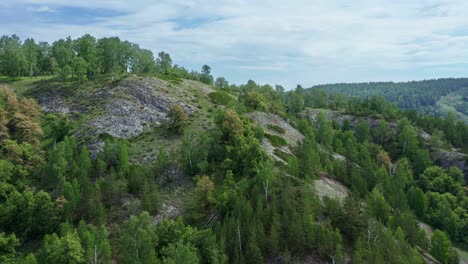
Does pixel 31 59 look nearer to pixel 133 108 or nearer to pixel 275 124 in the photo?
pixel 133 108

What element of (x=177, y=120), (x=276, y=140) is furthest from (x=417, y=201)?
(x=177, y=120)

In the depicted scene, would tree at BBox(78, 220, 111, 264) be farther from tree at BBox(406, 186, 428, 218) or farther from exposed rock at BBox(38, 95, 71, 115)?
tree at BBox(406, 186, 428, 218)

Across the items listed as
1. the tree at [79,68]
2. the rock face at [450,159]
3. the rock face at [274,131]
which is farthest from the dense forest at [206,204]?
the rock face at [450,159]

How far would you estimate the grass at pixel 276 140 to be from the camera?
370ft

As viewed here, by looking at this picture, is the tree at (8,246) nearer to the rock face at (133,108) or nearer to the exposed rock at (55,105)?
the rock face at (133,108)

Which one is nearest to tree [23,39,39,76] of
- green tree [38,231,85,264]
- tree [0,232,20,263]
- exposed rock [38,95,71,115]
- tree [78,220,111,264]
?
exposed rock [38,95,71,115]

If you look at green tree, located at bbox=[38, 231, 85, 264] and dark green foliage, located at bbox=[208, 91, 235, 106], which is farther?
dark green foliage, located at bbox=[208, 91, 235, 106]

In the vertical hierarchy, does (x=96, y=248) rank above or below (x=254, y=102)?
below

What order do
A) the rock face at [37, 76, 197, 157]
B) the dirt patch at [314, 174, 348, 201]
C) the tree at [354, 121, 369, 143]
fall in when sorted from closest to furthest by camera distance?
1. the dirt patch at [314, 174, 348, 201]
2. the rock face at [37, 76, 197, 157]
3. the tree at [354, 121, 369, 143]

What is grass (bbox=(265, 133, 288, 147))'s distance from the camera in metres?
113

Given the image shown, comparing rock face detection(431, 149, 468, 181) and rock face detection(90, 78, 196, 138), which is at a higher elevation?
rock face detection(90, 78, 196, 138)

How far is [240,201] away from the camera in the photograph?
75500 mm

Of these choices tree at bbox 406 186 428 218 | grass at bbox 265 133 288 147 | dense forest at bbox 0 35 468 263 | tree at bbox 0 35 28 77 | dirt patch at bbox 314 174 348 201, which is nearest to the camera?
dense forest at bbox 0 35 468 263

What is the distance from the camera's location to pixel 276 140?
377 feet
